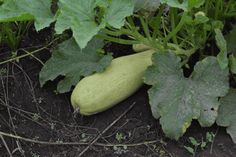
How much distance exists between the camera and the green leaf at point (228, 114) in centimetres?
224

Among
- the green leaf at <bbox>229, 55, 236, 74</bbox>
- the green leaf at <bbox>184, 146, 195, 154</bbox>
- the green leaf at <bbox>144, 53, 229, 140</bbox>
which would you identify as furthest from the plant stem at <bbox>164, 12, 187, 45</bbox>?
the green leaf at <bbox>184, 146, 195, 154</bbox>

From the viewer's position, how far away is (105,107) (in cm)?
237

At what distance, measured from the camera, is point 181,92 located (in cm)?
222

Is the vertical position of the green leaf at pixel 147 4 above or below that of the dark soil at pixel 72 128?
above

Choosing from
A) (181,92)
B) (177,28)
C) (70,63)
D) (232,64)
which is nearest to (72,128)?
(70,63)

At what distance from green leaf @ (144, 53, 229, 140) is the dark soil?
10cm

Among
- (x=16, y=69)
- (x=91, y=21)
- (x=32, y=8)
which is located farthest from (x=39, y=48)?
(x=91, y=21)

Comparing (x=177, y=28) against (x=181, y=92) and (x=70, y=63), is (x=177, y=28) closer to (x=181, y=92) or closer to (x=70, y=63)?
(x=181, y=92)

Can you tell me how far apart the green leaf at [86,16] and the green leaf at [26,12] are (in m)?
0.10

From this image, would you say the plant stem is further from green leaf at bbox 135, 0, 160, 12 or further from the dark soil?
the dark soil

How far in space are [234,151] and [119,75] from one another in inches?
22.9

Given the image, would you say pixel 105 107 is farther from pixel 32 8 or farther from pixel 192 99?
pixel 32 8

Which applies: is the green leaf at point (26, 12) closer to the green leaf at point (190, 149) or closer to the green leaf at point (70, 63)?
the green leaf at point (70, 63)

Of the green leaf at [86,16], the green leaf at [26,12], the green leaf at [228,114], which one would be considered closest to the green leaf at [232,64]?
the green leaf at [228,114]
